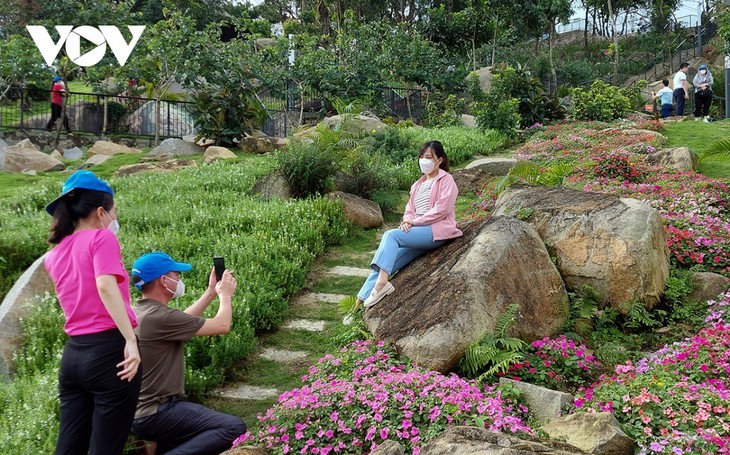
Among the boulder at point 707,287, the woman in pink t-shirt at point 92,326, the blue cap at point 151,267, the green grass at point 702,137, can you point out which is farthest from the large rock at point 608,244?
the green grass at point 702,137

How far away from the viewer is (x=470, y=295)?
585cm

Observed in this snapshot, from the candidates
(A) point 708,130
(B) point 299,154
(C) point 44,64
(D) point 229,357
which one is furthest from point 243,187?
(C) point 44,64

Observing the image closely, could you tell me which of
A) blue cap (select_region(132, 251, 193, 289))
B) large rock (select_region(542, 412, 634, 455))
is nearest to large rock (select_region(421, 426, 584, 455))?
large rock (select_region(542, 412, 634, 455))

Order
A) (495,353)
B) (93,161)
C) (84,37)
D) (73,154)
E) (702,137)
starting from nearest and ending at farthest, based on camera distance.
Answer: (495,353) < (702,137) < (93,161) < (73,154) < (84,37)

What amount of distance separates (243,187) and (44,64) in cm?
1571

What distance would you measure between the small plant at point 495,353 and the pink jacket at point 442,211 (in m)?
1.26

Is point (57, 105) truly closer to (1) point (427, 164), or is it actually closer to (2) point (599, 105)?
(2) point (599, 105)

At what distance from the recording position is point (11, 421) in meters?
5.02

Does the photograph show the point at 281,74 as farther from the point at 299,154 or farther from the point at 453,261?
the point at 453,261

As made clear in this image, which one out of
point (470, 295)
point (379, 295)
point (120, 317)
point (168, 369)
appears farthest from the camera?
point (379, 295)

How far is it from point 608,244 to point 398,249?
2.05 meters

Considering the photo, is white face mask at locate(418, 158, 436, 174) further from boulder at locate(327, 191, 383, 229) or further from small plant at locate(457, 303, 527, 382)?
boulder at locate(327, 191, 383, 229)

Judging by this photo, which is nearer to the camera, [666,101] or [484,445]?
[484,445]

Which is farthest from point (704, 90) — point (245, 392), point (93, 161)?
point (245, 392)
